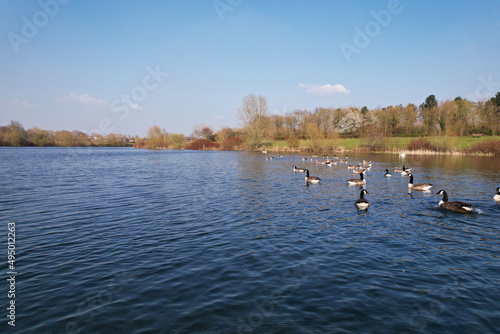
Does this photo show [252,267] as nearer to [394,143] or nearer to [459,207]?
A: [459,207]

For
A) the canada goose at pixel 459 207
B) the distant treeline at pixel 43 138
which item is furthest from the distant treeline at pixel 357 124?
the canada goose at pixel 459 207

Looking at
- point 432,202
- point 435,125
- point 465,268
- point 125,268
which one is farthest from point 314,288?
point 435,125

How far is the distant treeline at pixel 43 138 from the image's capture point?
10807cm

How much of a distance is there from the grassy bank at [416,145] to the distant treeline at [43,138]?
10014 centimetres

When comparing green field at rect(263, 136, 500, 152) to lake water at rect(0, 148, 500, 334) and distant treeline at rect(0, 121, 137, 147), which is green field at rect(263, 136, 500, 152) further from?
distant treeline at rect(0, 121, 137, 147)

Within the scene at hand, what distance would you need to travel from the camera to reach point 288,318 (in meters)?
5.83

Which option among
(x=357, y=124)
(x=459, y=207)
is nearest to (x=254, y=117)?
(x=357, y=124)

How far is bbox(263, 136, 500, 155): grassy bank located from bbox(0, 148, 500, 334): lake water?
44.3 meters

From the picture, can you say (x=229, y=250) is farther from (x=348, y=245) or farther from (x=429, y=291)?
(x=429, y=291)

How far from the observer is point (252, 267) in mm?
8219

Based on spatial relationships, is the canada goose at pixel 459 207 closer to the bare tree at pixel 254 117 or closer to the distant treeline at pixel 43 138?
the bare tree at pixel 254 117

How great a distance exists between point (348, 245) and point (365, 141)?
62996 mm

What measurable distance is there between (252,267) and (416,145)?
61.8 m

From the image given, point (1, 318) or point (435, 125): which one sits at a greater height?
point (435, 125)
